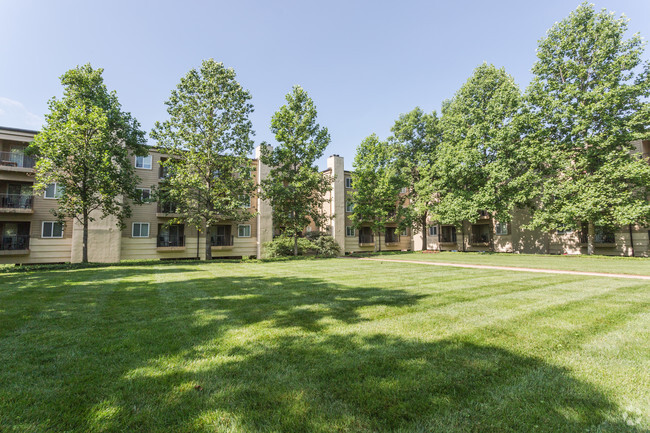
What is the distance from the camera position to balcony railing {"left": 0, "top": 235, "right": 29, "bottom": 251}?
73.8 ft

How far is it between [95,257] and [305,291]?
79.2 feet

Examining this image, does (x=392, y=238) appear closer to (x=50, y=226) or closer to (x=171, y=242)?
(x=171, y=242)

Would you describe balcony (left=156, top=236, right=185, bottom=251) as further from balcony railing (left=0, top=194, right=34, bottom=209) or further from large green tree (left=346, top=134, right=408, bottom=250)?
large green tree (left=346, top=134, right=408, bottom=250)

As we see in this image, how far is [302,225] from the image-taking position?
81.0 feet

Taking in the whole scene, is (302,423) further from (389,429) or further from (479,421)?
(479,421)

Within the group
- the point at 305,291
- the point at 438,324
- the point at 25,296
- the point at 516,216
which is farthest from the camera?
the point at 516,216

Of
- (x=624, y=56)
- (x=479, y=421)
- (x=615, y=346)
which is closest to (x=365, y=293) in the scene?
(x=615, y=346)

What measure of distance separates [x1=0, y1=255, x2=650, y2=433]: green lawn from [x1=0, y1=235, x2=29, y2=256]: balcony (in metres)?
23.4

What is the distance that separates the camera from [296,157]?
81.6 feet

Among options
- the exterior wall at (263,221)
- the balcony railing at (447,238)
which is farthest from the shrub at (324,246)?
the balcony railing at (447,238)

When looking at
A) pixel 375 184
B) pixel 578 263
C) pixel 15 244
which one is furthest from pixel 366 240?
pixel 15 244

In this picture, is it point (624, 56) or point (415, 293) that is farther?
point (624, 56)

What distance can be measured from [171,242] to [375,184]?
22243 millimetres

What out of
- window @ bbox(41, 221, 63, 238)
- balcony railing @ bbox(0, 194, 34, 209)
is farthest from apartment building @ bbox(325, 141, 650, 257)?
balcony railing @ bbox(0, 194, 34, 209)
